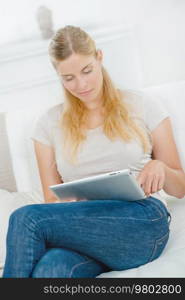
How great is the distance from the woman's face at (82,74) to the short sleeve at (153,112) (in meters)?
0.16

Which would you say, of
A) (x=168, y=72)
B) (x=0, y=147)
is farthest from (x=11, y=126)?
(x=168, y=72)

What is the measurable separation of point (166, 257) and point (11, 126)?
801mm

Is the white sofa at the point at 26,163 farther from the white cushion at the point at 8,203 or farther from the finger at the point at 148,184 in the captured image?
the finger at the point at 148,184

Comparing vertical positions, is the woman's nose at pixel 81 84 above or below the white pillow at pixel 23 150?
above

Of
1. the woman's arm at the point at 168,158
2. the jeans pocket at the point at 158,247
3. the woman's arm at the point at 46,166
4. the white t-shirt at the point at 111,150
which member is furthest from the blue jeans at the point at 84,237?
the woman's arm at the point at 46,166

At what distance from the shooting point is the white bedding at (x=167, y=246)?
3.69 ft

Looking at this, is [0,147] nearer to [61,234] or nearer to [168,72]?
[61,234]

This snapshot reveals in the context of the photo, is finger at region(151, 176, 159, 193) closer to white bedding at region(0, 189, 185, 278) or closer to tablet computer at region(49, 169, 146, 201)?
tablet computer at region(49, 169, 146, 201)

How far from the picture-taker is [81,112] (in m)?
1.58

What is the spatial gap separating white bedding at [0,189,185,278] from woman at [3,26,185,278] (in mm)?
28

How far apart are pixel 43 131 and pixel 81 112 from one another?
0.14m

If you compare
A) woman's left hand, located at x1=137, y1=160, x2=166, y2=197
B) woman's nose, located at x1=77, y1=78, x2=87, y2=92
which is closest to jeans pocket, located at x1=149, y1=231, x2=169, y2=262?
woman's left hand, located at x1=137, y1=160, x2=166, y2=197

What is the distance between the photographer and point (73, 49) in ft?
4.78

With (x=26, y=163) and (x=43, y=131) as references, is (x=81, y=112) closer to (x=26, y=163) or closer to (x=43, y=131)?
(x=43, y=131)
